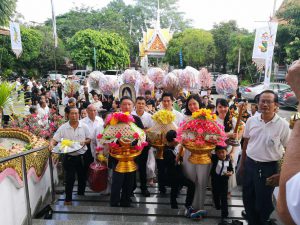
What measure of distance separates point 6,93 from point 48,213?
239cm

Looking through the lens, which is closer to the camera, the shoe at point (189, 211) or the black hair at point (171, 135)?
the shoe at point (189, 211)

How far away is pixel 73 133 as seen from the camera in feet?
14.3

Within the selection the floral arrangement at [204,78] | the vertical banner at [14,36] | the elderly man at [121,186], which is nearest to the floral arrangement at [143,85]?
the floral arrangement at [204,78]

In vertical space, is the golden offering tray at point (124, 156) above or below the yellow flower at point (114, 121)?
below

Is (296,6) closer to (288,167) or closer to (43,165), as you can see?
(43,165)

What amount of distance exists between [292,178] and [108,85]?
751cm

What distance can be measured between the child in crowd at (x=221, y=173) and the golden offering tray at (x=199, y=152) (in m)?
0.13

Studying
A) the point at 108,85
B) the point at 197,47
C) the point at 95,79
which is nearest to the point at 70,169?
the point at 108,85

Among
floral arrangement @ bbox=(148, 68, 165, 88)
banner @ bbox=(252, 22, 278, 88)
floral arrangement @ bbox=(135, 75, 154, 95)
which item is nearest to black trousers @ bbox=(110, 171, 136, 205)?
floral arrangement @ bbox=(135, 75, 154, 95)

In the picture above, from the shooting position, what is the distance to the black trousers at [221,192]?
3.63 metres

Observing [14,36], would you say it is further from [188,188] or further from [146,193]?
[188,188]

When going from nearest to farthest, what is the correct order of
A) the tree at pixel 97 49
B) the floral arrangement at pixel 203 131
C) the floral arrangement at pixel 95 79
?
1. the floral arrangement at pixel 203 131
2. the floral arrangement at pixel 95 79
3. the tree at pixel 97 49

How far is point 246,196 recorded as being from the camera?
3.44 metres

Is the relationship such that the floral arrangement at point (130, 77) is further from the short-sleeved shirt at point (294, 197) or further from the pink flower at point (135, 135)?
the short-sleeved shirt at point (294, 197)
